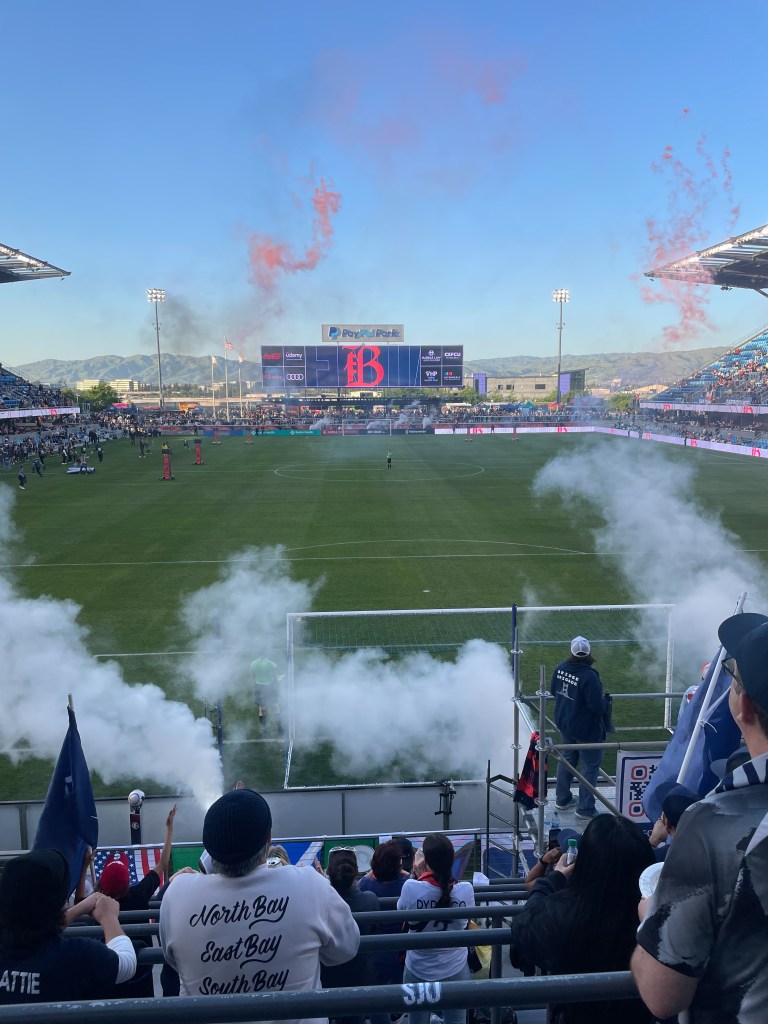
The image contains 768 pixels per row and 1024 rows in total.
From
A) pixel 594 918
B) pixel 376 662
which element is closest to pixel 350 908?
pixel 594 918

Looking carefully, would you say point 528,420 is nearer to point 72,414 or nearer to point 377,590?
point 72,414

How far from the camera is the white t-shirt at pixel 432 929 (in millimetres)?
3664

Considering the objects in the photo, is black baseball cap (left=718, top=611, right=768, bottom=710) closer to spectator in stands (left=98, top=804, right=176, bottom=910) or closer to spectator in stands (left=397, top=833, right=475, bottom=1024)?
spectator in stands (left=397, top=833, right=475, bottom=1024)

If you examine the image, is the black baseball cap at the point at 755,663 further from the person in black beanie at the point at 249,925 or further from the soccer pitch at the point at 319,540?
the soccer pitch at the point at 319,540

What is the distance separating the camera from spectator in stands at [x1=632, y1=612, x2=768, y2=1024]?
1526mm

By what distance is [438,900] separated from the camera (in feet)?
12.0

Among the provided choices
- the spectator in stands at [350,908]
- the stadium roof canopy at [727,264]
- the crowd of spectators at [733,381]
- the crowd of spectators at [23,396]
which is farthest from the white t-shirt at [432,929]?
the crowd of spectators at [733,381]

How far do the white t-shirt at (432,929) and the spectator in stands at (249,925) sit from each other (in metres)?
1.50

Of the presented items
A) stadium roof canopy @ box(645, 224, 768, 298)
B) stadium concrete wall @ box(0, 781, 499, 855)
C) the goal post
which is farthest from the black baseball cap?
stadium roof canopy @ box(645, 224, 768, 298)

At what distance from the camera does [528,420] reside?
81812mm

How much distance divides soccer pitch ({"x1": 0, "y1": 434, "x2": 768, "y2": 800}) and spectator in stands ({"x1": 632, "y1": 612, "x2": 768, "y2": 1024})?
26.9 feet

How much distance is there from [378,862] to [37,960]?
2265mm

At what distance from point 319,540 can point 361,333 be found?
73578 mm

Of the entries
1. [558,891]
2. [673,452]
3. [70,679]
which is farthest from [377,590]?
[673,452]
